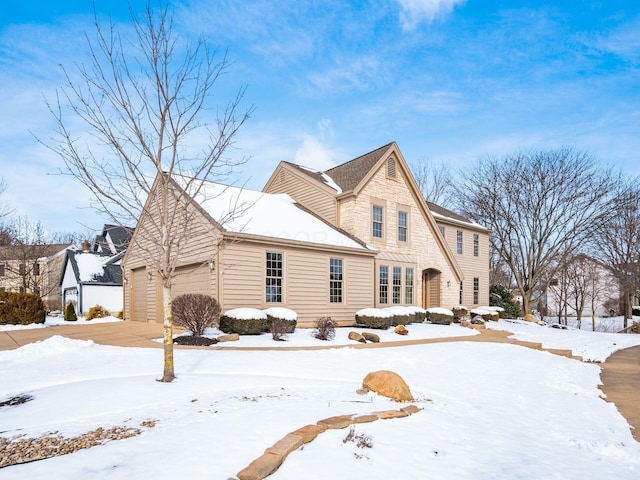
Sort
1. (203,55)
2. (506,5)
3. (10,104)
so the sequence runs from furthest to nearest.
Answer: (506,5)
(10,104)
(203,55)

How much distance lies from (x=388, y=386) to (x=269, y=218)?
36.3 ft

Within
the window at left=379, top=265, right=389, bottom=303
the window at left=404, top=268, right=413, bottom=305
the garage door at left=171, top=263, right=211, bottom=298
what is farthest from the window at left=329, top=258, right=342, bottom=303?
the garage door at left=171, top=263, right=211, bottom=298

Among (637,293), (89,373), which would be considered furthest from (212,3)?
(637,293)

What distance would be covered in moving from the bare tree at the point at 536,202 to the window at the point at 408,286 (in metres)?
13.9

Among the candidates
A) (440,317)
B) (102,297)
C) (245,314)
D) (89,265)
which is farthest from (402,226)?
(89,265)

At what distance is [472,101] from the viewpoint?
747 inches

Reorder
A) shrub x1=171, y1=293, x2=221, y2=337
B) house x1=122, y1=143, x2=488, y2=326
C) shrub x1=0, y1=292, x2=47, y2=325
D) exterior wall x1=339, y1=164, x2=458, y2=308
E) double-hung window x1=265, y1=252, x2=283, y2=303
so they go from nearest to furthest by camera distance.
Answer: shrub x1=171, y1=293, x2=221, y2=337 < house x1=122, y1=143, x2=488, y2=326 < double-hung window x1=265, y1=252, x2=283, y2=303 < shrub x1=0, y1=292, x2=47, y2=325 < exterior wall x1=339, y1=164, x2=458, y2=308

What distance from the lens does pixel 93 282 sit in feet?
91.3

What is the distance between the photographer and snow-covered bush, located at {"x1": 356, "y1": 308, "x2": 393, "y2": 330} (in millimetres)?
16688

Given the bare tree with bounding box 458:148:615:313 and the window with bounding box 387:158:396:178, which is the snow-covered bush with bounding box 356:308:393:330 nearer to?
the window with bounding box 387:158:396:178

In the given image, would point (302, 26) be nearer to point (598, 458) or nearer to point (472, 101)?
point (472, 101)

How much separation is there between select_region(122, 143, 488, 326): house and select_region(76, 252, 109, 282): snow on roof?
31.4 ft

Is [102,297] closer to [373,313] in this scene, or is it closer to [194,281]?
A: [194,281]

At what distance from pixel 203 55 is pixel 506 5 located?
10599 mm
